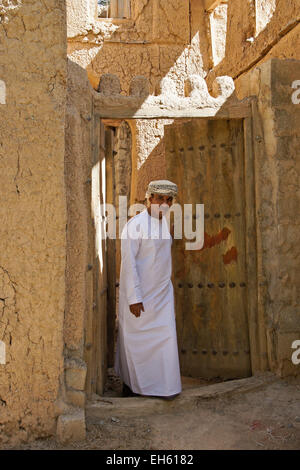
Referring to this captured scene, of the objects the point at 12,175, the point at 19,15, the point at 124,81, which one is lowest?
the point at 12,175

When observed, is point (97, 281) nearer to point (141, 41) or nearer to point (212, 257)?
point (212, 257)

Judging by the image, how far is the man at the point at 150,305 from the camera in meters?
3.78

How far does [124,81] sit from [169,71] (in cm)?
64

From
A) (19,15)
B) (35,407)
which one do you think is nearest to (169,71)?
(19,15)

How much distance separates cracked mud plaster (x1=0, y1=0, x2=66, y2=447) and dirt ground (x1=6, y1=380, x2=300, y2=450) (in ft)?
1.12

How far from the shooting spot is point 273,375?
4133 millimetres

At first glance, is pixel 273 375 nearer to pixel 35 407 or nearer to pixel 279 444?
pixel 279 444

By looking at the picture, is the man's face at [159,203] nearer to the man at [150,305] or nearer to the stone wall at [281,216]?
the man at [150,305]

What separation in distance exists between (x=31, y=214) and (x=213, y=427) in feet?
6.12

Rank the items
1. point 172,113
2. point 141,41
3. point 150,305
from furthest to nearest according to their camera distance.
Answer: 1. point 141,41
2. point 172,113
3. point 150,305

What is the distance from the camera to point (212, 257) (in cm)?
449

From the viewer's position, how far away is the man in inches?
149

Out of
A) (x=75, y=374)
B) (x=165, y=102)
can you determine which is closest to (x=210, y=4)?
(x=165, y=102)

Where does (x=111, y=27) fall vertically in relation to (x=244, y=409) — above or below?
above
